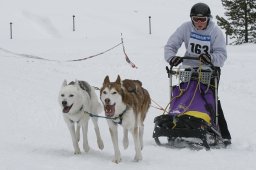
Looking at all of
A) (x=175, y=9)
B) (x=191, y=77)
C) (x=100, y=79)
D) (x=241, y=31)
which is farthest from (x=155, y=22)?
(x=191, y=77)

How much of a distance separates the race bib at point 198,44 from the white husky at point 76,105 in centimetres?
145

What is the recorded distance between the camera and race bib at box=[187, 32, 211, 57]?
6.63 metres

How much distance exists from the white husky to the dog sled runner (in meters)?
0.86

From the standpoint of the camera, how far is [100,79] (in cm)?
1391

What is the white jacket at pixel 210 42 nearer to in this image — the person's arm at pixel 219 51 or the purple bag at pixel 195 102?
the person's arm at pixel 219 51

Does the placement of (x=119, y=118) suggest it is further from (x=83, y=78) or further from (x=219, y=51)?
(x=83, y=78)

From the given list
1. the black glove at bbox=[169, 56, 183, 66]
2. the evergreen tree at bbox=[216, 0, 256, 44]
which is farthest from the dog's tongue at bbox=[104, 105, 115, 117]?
the evergreen tree at bbox=[216, 0, 256, 44]

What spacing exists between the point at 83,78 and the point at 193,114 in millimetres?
7812

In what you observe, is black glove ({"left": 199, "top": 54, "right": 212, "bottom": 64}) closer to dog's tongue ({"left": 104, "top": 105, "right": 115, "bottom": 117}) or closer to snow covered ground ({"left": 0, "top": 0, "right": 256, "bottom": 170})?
snow covered ground ({"left": 0, "top": 0, "right": 256, "bottom": 170})

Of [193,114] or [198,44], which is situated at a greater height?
[198,44]

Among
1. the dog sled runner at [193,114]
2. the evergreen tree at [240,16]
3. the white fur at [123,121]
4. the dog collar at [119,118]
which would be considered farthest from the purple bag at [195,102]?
the evergreen tree at [240,16]

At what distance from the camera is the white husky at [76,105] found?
580cm

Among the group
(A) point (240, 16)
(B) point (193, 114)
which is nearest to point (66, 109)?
(B) point (193, 114)

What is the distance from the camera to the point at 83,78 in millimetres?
13883
